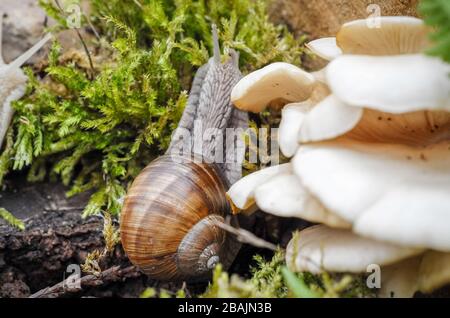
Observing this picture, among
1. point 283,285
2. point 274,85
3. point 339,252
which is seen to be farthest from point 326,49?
point 283,285

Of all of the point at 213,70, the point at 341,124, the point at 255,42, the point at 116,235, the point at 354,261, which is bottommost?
the point at 354,261

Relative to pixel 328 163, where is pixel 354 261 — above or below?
below

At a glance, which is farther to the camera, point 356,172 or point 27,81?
point 27,81

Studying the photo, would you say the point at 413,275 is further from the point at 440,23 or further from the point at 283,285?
the point at 440,23

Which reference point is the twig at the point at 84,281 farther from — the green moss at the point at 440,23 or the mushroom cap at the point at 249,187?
the green moss at the point at 440,23

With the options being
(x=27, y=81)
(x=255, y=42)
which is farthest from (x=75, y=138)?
(x=255, y=42)

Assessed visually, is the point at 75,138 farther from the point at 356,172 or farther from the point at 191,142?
the point at 356,172
